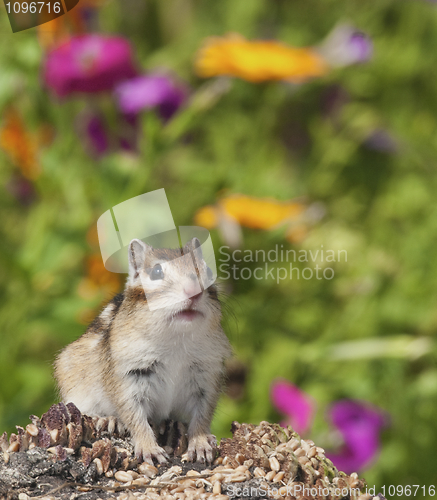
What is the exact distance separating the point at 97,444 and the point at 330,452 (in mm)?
2561

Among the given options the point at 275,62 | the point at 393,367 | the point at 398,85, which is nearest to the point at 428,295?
the point at 393,367

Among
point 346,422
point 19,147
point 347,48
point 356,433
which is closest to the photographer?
point 356,433

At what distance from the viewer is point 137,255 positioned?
1.76m

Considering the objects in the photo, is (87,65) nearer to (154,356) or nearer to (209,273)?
(154,356)

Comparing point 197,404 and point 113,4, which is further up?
point 113,4

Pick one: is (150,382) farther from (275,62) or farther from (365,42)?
(365,42)

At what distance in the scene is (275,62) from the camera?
4684 mm

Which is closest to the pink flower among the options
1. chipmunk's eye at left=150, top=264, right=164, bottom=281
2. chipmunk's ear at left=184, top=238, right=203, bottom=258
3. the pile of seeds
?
the pile of seeds

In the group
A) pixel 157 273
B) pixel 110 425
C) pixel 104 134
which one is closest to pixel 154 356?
pixel 110 425

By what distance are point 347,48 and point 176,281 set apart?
4.36 metres

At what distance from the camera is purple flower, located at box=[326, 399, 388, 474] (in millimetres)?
3949

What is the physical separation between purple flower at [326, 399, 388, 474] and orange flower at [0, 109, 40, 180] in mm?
2524

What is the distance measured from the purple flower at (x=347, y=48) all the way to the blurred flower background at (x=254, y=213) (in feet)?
0.08

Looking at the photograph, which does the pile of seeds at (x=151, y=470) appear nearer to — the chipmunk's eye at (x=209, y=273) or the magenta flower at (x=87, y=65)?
the chipmunk's eye at (x=209, y=273)
